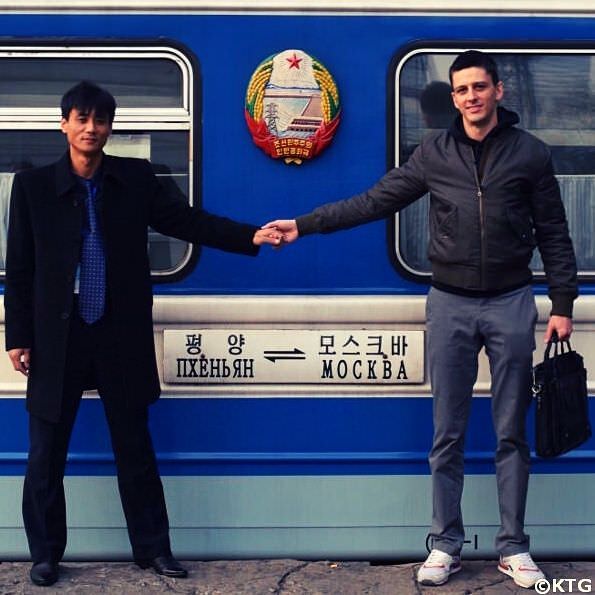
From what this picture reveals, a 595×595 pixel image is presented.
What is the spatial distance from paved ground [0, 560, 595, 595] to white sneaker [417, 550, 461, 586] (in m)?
0.03

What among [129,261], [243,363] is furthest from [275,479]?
[129,261]

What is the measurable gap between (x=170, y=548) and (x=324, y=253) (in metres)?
1.25

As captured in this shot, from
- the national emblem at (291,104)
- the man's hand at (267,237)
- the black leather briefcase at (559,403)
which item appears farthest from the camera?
the national emblem at (291,104)

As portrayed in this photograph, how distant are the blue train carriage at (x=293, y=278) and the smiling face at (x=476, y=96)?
0.37 meters

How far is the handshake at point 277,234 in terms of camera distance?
3.71 meters

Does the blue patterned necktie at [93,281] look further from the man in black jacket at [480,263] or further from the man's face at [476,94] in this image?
the man's face at [476,94]

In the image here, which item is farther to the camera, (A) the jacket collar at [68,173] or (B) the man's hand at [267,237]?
(B) the man's hand at [267,237]

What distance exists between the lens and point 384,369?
3902 millimetres

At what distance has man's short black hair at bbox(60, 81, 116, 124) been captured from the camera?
138 inches

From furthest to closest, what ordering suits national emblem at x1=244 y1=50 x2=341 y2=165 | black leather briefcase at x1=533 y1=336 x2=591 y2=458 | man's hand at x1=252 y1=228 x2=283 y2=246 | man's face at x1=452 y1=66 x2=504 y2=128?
1. national emblem at x1=244 y1=50 x2=341 y2=165
2. man's hand at x1=252 y1=228 x2=283 y2=246
3. black leather briefcase at x1=533 y1=336 x2=591 y2=458
4. man's face at x1=452 y1=66 x2=504 y2=128

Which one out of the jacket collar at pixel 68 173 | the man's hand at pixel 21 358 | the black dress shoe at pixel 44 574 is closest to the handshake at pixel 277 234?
the jacket collar at pixel 68 173

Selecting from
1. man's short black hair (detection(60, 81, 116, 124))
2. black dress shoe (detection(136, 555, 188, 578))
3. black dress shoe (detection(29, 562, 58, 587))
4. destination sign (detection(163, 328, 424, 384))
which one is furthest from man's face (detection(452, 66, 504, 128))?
black dress shoe (detection(29, 562, 58, 587))

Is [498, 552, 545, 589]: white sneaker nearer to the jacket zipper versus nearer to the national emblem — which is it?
the jacket zipper

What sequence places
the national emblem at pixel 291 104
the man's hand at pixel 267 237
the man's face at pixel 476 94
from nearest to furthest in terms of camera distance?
the man's face at pixel 476 94
the man's hand at pixel 267 237
the national emblem at pixel 291 104
